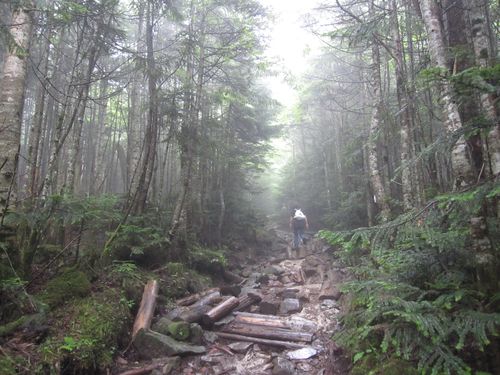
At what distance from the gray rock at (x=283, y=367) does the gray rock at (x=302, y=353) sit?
0.70 ft

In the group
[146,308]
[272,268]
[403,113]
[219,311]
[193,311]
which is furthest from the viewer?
[272,268]

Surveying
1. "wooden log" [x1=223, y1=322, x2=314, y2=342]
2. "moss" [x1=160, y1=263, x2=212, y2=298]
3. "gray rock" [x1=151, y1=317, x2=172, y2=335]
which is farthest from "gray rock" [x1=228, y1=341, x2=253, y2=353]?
"moss" [x1=160, y1=263, x2=212, y2=298]

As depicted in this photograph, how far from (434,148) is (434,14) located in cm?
291

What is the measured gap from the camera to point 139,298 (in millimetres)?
7055

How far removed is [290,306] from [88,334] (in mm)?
5016

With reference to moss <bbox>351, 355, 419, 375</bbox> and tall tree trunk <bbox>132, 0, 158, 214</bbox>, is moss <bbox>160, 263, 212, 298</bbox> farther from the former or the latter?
moss <bbox>351, 355, 419, 375</bbox>

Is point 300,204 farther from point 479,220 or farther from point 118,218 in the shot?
point 479,220

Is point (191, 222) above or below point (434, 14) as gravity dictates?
below

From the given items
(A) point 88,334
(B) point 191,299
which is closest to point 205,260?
(B) point 191,299

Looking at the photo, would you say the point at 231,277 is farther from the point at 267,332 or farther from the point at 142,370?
the point at 142,370

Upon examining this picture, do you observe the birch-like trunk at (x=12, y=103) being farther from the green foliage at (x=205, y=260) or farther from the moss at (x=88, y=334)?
the green foliage at (x=205, y=260)

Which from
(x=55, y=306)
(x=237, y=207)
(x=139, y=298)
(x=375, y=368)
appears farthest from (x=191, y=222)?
(x=375, y=368)

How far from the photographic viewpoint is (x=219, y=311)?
7.41 metres

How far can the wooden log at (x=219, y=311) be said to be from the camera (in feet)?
23.1
